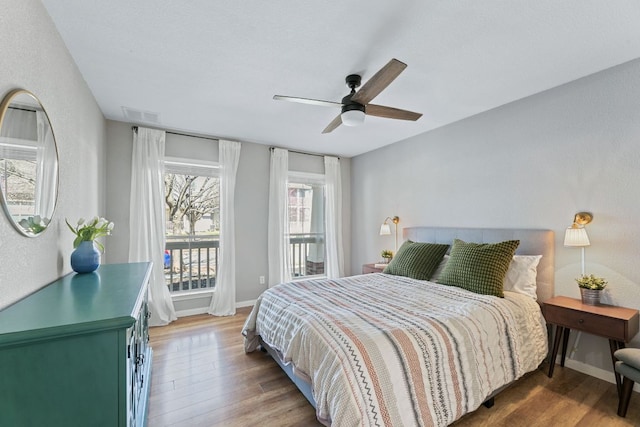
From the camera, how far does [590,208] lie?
2.44 m

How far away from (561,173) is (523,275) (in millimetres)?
1016

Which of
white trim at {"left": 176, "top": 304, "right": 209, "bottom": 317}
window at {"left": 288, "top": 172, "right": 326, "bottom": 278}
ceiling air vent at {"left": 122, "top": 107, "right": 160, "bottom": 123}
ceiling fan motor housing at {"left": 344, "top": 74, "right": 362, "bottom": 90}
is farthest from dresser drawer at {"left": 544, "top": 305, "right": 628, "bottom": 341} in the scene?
ceiling air vent at {"left": 122, "top": 107, "right": 160, "bottom": 123}

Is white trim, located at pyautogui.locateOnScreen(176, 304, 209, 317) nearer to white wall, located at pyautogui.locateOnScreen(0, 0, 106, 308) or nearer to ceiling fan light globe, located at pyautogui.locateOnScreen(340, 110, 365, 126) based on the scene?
white wall, located at pyautogui.locateOnScreen(0, 0, 106, 308)

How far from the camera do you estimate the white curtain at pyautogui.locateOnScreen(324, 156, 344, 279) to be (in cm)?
509

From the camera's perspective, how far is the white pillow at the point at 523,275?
8.52 feet

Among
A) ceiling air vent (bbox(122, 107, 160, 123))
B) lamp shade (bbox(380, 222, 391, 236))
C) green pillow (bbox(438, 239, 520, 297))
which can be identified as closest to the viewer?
green pillow (bbox(438, 239, 520, 297))

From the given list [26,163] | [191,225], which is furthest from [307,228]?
[26,163]

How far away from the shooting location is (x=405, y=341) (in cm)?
163

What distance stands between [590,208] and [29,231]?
3945mm

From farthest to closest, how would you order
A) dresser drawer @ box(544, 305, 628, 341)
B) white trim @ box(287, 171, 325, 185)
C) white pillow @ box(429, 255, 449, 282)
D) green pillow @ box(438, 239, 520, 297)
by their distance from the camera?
white trim @ box(287, 171, 325, 185) < white pillow @ box(429, 255, 449, 282) < green pillow @ box(438, 239, 520, 297) < dresser drawer @ box(544, 305, 628, 341)

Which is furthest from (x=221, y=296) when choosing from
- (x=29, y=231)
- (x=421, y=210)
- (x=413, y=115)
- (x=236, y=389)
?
(x=413, y=115)

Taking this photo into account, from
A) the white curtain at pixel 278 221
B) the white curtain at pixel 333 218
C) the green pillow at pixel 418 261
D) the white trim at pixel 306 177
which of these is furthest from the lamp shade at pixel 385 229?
the white curtain at pixel 278 221

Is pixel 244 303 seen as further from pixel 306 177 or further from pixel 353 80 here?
pixel 353 80

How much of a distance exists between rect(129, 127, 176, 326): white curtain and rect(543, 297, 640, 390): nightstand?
4160mm
